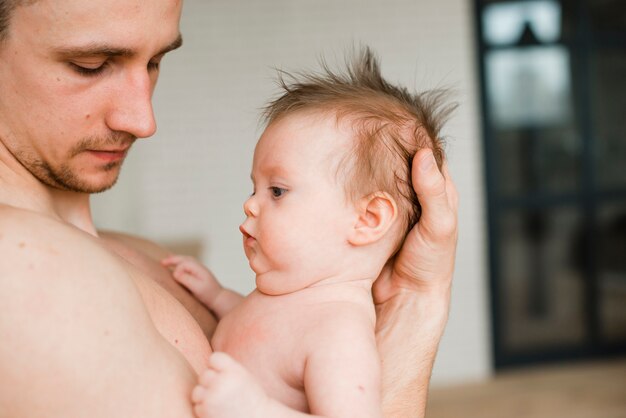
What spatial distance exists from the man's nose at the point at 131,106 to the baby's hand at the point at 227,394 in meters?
0.43

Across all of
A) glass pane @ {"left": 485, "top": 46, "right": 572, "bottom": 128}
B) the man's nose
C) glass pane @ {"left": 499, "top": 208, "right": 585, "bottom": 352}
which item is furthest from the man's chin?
glass pane @ {"left": 499, "top": 208, "right": 585, "bottom": 352}

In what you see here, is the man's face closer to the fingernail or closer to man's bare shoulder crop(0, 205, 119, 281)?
man's bare shoulder crop(0, 205, 119, 281)

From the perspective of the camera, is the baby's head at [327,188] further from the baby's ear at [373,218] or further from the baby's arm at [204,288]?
the baby's arm at [204,288]

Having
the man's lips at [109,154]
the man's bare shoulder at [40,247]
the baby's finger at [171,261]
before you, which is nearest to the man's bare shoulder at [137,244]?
the baby's finger at [171,261]

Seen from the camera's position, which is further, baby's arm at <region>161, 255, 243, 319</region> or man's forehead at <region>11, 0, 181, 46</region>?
baby's arm at <region>161, 255, 243, 319</region>

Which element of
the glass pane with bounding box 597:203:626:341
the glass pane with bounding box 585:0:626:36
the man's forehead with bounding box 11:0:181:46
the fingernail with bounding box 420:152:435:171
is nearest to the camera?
the man's forehead with bounding box 11:0:181:46

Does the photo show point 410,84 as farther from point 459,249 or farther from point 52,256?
point 52,256

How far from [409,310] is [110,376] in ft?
2.13

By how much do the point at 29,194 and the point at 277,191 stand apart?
1.28 ft

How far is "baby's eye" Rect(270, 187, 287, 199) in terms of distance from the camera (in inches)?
48.1

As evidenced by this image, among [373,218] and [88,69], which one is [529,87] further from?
[88,69]

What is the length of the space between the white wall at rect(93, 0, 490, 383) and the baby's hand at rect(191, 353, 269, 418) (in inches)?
146

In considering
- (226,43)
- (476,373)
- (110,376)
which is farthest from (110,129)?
(476,373)

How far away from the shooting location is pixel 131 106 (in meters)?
1.23
